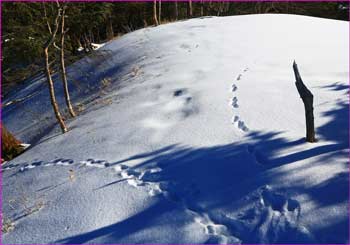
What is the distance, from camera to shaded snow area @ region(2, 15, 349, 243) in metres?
3.77

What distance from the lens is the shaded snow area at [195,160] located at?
3770mm

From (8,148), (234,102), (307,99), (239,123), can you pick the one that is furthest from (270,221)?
(8,148)

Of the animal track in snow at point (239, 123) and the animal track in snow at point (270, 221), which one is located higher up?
the animal track in snow at point (239, 123)

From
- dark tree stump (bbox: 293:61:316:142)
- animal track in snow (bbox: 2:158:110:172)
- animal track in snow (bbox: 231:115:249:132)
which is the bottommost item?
animal track in snow (bbox: 2:158:110:172)

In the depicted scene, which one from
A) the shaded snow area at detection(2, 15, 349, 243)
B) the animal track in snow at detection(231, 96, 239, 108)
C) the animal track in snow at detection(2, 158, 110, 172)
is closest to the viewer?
the shaded snow area at detection(2, 15, 349, 243)

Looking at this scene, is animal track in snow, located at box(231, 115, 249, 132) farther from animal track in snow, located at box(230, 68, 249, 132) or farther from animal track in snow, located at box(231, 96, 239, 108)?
animal track in snow, located at box(231, 96, 239, 108)

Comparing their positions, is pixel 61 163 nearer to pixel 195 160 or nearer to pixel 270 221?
pixel 195 160

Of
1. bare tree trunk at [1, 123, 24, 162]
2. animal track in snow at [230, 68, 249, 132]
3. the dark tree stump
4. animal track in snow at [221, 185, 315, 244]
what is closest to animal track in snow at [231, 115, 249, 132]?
animal track in snow at [230, 68, 249, 132]

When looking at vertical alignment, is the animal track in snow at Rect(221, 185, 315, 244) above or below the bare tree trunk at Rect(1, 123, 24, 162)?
above

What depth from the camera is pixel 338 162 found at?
434 centimetres

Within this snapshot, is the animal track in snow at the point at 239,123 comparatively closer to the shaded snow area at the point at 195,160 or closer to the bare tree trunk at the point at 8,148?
the shaded snow area at the point at 195,160

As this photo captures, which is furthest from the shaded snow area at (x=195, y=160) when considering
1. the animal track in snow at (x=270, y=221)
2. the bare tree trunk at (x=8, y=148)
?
the bare tree trunk at (x=8, y=148)

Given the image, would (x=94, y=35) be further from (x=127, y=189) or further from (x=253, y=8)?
(x=127, y=189)

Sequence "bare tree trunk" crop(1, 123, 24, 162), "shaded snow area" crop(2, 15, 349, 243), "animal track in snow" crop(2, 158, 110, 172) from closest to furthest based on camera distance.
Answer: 1. "shaded snow area" crop(2, 15, 349, 243)
2. "animal track in snow" crop(2, 158, 110, 172)
3. "bare tree trunk" crop(1, 123, 24, 162)
